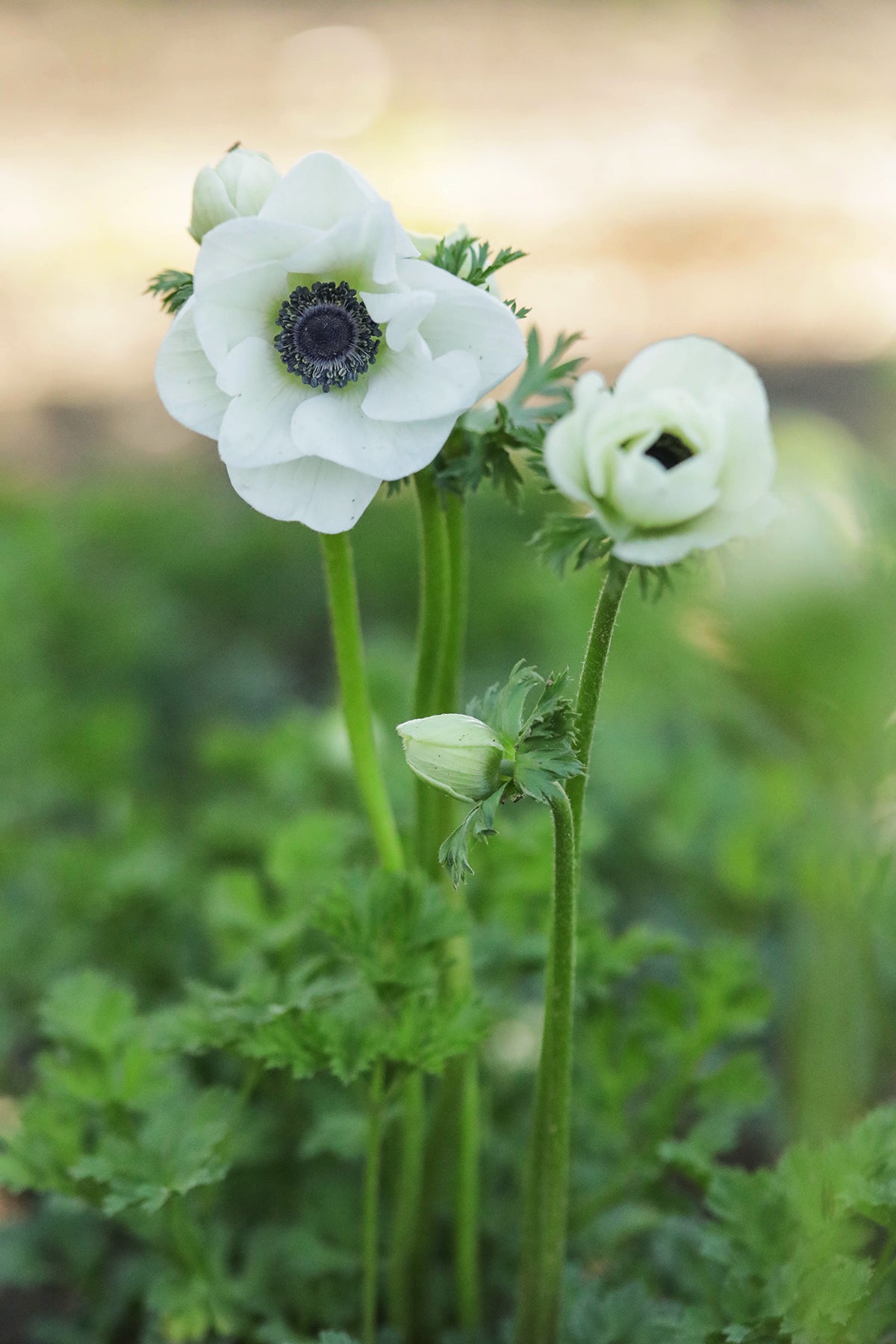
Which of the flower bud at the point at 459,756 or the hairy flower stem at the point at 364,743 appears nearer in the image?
the flower bud at the point at 459,756

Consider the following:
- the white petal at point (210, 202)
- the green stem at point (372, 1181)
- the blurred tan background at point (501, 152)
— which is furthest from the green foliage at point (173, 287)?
the blurred tan background at point (501, 152)

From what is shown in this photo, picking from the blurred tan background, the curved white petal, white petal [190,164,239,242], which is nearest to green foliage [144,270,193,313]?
white petal [190,164,239,242]

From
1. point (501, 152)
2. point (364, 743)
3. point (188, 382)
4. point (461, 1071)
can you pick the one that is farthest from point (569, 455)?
point (501, 152)

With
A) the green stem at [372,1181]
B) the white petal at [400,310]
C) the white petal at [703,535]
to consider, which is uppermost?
the white petal at [400,310]

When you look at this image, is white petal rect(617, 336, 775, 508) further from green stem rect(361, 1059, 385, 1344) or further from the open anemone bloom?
green stem rect(361, 1059, 385, 1344)

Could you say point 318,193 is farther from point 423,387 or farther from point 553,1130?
point 553,1130

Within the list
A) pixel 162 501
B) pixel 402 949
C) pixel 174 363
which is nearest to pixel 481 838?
pixel 402 949

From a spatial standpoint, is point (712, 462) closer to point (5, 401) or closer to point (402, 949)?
point (402, 949)

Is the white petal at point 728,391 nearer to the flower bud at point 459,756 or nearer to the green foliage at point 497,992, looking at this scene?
the green foliage at point 497,992

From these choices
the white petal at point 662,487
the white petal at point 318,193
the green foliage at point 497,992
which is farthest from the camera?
the green foliage at point 497,992
